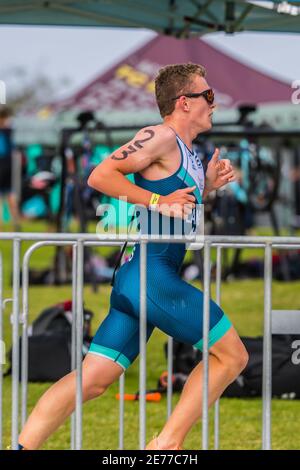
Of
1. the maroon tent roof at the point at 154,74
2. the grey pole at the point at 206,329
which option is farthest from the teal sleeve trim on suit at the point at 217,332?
the maroon tent roof at the point at 154,74

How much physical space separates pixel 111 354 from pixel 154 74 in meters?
15.0

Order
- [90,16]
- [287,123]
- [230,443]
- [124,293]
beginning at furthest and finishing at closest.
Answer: [287,123] < [90,16] < [230,443] < [124,293]

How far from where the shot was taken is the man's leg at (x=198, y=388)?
430 cm

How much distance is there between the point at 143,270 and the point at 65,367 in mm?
3580

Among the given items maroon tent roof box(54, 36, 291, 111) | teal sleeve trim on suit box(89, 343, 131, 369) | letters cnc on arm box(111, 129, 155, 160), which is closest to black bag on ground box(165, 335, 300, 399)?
teal sleeve trim on suit box(89, 343, 131, 369)

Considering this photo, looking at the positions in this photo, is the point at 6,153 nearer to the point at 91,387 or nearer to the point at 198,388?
the point at 91,387

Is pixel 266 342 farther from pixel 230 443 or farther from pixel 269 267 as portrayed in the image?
pixel 230 443

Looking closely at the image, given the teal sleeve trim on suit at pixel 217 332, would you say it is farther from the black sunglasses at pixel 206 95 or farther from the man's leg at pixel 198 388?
the black sunglasses at pixel 206 95

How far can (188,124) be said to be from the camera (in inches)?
182

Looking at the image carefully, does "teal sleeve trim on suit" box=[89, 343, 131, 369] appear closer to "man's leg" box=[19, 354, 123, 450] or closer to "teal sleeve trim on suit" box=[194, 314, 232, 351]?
"man's leg" box=[19, 354, 123, 450]

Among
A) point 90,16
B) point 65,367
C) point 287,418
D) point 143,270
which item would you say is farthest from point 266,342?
point 90,16

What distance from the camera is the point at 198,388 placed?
4.30 meters

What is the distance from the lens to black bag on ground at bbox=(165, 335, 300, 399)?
22.8 ft

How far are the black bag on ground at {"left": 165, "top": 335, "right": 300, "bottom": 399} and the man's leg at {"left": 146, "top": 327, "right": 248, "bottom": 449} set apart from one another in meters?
2.36
